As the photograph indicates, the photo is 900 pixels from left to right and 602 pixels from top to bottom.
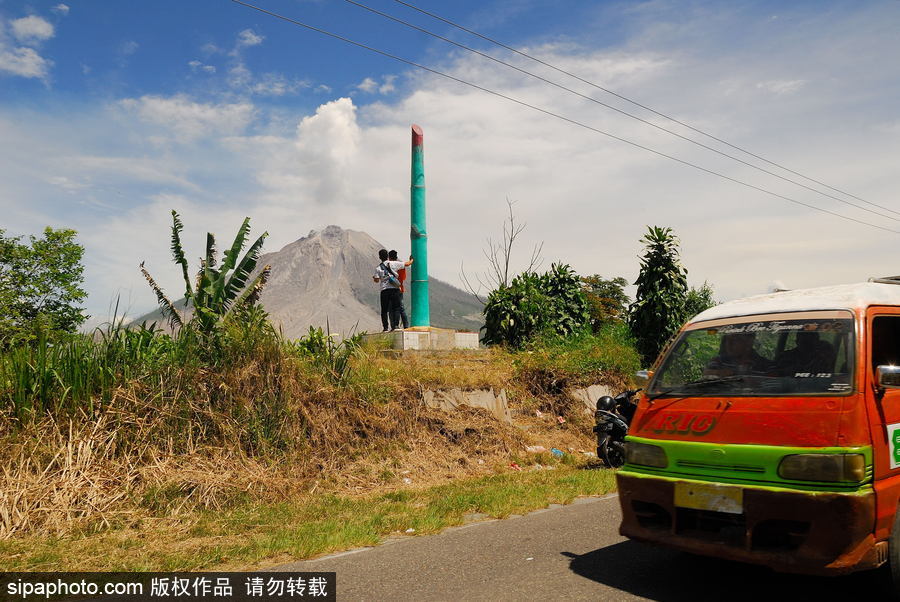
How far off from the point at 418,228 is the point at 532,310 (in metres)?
3.82

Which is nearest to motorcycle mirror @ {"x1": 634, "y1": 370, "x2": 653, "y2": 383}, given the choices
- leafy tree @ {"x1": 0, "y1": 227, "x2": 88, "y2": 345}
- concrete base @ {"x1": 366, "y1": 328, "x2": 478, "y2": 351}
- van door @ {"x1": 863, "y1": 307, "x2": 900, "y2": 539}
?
van door @ {"x1": 863, "y1": 307, "x2": 900, "y2": 539}

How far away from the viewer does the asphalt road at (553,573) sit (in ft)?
14.4

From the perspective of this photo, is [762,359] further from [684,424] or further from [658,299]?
[658,299]

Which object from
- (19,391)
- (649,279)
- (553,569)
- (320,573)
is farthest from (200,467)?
(649,279)

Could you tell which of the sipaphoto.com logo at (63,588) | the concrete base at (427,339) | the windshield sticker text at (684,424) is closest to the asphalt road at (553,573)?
the windshield sticker text at (684,424)

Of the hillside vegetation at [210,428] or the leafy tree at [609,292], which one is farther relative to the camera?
the leafy tree at [609,292]

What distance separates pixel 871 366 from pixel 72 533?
7098mm

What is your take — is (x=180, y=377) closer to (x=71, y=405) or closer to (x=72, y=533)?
(x=71, y=405)

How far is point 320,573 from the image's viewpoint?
5.06 metres

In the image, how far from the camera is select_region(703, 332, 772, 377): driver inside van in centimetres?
466

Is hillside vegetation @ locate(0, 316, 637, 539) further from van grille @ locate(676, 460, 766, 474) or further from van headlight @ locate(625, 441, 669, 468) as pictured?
van grille @ locate(676, 460, 766, 474)

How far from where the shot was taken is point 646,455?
15.6ft

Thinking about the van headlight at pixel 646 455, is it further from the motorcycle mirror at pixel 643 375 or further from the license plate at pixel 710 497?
the motorcycle mirror at pixel 643 375

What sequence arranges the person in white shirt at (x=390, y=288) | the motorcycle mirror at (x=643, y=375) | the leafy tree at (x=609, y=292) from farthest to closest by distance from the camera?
the leafy tree at (x=609, y=292), the person in white shirt at (x=390, y=288), the motorcycle mirror at (x=643, y=375)
